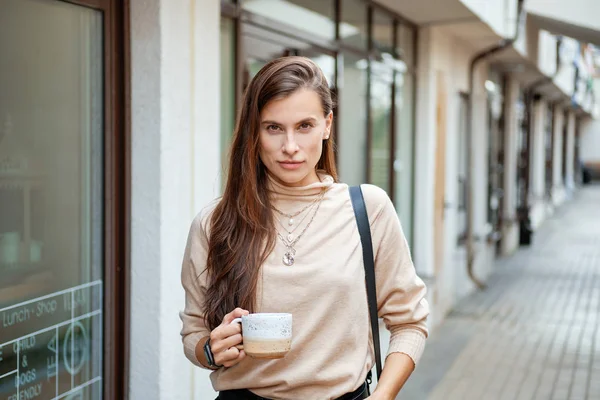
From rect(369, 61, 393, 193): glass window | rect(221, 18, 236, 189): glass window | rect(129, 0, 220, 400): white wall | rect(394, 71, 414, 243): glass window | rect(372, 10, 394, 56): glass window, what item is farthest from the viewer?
rect(394, 71, 414, 243): glass window

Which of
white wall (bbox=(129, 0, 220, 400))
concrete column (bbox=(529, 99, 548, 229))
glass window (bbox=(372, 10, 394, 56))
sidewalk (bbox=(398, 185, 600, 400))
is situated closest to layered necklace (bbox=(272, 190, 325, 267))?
white wall (bbox=(129, 0, 220, 400))

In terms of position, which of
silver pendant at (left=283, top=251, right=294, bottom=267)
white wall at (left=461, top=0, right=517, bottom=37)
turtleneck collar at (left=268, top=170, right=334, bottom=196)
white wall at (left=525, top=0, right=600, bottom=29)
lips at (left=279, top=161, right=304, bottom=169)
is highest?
white wall at (left=525, top=0, right=600, bottom=29)

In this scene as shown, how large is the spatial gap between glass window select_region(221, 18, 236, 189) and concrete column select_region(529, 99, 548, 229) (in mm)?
16685

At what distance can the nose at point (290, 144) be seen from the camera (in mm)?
1895

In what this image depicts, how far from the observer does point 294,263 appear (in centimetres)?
192

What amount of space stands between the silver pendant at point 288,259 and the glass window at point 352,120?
4.45 meters

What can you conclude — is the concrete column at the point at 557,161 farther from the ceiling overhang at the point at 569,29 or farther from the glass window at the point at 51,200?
the glass window at the point at 51,200

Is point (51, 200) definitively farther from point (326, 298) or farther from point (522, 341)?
point (522, 341)

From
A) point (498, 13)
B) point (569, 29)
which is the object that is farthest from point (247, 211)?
point (569, 29)

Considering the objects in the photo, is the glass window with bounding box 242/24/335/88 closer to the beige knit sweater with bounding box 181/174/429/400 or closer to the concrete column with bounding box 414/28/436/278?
the beige knit sweater with bounding box 181/174/429/400

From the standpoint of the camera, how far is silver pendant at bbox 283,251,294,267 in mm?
1922

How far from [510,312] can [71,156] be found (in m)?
7.17

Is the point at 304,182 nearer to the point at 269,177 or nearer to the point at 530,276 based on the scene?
the point at 269,177

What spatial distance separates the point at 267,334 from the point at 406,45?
682 centimetres
